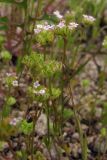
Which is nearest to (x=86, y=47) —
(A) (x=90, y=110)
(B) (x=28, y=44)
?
(A) (x=90, y=110)

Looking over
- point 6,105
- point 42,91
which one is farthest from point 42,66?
point 6,105

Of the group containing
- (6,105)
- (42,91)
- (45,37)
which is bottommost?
(6,105)

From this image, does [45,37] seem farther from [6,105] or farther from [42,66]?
[6,105]

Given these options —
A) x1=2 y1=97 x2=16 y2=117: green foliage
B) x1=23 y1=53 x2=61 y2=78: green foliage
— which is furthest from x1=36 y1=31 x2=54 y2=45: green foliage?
x1=2 y1=97 x2=16 y2=117: green foliage

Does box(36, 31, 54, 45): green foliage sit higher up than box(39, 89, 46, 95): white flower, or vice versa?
box(36, 31, 54, 45): green foliage

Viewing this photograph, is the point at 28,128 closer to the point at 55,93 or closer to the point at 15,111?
the point at 55,93

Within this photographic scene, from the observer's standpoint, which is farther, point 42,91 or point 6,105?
point 6,105

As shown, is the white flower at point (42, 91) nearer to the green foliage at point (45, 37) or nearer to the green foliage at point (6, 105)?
the green foliage at point (45, 37)

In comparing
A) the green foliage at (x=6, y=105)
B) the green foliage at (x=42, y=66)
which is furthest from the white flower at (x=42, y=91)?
the green foliage at (x=6, y=105)

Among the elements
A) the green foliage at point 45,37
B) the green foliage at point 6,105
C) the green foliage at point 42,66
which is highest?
the green foliage at point 45,37

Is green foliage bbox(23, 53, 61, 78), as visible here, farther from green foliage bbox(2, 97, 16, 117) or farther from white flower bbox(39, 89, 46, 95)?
green foliage bbox(2, 97, 16, 117)

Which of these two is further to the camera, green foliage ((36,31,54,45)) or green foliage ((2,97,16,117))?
green foliage ((2,97,16,117))
